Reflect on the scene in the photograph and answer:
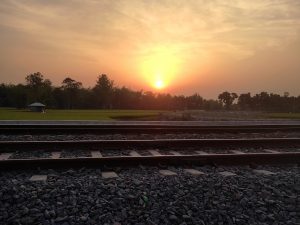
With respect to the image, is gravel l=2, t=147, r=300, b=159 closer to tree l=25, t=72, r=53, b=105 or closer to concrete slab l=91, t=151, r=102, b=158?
concrete slab l=91, t=151, r=102, b=158

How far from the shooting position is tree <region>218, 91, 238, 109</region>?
78.1m

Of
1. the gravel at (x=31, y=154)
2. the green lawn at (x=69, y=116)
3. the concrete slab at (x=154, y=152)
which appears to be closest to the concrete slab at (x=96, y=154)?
the gravel at (x=31, y=154)

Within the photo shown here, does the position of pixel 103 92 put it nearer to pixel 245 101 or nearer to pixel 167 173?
pixel 245 101

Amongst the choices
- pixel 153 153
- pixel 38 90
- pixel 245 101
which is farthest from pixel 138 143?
pixel 38 90

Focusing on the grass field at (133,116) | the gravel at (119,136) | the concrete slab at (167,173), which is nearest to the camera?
the concrete slab at (167,173)

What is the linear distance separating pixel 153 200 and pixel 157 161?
304 centimetres

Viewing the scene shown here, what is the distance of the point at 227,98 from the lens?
7844 cm

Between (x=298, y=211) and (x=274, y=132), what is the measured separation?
1180cm

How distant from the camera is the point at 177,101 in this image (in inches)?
3661

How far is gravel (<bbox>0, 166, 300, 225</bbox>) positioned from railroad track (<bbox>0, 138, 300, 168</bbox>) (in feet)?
3.26

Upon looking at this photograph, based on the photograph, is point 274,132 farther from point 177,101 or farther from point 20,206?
point 177,101

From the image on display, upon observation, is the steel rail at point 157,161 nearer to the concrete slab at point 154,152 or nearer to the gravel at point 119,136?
the concrete slab at point 154,152

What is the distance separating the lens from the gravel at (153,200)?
4988 mm

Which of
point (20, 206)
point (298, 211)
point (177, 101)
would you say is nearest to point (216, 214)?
point (298, 211)
